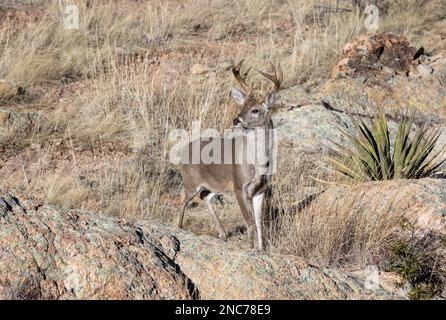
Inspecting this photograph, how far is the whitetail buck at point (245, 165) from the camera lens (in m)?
7.36

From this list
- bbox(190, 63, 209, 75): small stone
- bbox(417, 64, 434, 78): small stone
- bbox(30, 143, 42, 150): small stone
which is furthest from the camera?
bbox(190, 63, 209, 75): small stone

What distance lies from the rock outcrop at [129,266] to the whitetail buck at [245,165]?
5.32 ft

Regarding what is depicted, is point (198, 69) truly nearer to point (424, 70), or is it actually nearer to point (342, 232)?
point (424, 70)

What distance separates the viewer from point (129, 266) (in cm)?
496

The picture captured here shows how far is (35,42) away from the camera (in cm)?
1268

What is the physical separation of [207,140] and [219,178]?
17.5 inches

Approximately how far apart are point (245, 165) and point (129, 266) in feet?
8.78

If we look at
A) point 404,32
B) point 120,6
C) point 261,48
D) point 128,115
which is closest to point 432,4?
point 404,32

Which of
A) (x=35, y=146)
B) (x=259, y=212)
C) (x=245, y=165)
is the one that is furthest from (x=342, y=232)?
(x=35, y=146)

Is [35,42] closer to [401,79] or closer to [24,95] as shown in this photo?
[24,95]

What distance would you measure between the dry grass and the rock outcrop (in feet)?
4.08

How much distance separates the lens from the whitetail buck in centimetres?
736

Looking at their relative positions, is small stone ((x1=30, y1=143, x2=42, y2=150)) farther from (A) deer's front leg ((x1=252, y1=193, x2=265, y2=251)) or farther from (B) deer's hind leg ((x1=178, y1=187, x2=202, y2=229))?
(A) deer's front leg ((x1=252, y1=193, x2=265, y2=251))

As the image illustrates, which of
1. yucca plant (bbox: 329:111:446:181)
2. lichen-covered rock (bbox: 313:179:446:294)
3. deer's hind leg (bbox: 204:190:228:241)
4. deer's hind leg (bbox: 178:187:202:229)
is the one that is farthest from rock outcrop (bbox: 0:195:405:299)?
yucca plant (bbox: 329:111:446:181)
